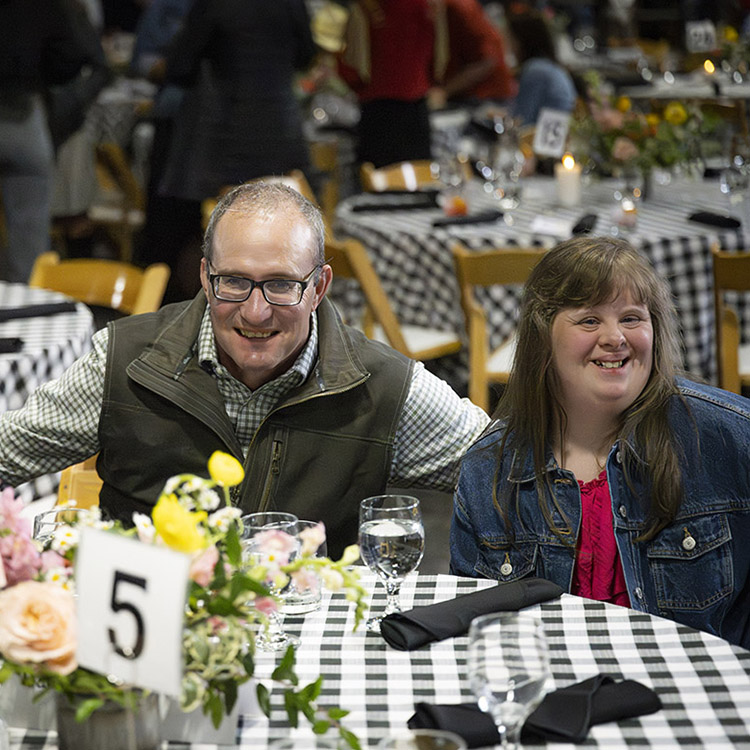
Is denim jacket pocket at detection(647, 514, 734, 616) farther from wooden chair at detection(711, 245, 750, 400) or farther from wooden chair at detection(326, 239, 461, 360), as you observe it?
wooden chair at detection(711, 245, 750, 400)

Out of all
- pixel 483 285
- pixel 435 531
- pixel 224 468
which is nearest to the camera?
pixel 224 468

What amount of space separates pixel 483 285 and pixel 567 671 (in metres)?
2.58

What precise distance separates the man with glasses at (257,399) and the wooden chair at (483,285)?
1.63 meters

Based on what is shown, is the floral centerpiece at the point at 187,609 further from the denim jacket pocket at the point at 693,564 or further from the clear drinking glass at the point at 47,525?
the denim jacket pocket at the point at 693,564

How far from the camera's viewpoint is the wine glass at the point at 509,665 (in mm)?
1295

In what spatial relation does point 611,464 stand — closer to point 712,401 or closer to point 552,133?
point 712,401

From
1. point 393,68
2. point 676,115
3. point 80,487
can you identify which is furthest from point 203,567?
point 393,68

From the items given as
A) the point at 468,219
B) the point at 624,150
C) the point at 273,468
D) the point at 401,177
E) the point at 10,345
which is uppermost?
the point at 624,150

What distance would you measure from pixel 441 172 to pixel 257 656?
3.91 meters

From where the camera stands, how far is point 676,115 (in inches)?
202

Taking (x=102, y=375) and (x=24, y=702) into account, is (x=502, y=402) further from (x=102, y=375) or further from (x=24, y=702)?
(x=24, y=702)

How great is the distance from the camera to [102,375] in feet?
7.70

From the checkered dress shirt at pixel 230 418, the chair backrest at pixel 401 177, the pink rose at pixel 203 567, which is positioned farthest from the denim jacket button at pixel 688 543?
the chair backrest at pixel 401 177

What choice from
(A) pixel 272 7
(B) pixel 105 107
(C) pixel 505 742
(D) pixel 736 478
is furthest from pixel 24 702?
(B) pixel 105 107
